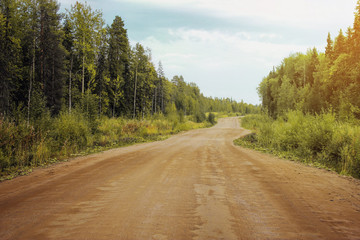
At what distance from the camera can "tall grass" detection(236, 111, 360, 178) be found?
785 cm

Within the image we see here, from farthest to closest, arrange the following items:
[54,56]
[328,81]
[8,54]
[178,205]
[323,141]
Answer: [328,81] < [54,56] < [8,54] < [323,141] < [178,205]

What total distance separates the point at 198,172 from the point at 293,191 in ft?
8.50

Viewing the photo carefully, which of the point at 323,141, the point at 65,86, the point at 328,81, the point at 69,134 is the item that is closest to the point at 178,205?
the point at 323,141

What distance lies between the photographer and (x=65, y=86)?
3212 cm

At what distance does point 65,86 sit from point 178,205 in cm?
3324

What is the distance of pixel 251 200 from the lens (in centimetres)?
429

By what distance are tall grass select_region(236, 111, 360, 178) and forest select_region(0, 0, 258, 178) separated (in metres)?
10.3

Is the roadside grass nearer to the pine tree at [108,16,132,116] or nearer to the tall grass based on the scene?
the tall grass

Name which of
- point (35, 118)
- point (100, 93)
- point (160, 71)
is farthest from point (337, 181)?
point (160, 71)

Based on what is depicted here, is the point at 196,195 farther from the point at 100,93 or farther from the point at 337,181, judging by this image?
the point at 100,93

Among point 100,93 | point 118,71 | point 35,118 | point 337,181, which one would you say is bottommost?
point 337,181

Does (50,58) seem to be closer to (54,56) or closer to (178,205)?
(54,56)

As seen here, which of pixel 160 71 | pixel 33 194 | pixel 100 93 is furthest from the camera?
pixel 160 71

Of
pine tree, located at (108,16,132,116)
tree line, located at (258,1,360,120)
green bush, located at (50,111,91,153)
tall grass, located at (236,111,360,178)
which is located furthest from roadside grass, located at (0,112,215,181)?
pine tree, located at (108,16,132,116)
